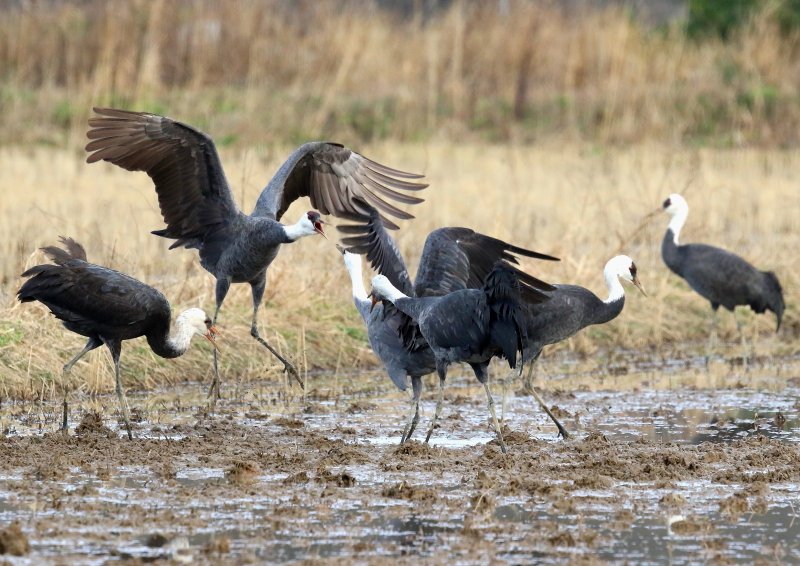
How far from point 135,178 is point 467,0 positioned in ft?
26.2

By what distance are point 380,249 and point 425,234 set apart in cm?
457

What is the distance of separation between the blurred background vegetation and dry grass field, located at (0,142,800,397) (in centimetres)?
115

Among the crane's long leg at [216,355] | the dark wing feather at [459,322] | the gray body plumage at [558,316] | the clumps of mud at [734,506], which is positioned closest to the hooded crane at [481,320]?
the dark wing feather at [459,322]

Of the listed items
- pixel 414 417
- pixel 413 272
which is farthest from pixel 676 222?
pixel 414 417

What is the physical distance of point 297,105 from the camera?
60.3 ft

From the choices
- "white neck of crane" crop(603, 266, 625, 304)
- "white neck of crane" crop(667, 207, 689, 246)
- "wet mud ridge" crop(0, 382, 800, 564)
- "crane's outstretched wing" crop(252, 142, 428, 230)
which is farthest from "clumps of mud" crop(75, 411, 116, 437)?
"white neck of crane" crop(667, 207, 689, 246)

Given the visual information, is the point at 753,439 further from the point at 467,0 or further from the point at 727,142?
the point at 467,0

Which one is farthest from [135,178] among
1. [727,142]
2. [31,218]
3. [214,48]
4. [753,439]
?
[753,439]

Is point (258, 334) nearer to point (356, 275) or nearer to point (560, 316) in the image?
point (356, 275)

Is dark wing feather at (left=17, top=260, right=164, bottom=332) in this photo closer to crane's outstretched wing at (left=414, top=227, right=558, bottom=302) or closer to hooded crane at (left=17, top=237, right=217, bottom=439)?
hooded crane at (left=17, top=237, right=217, bottom=439)

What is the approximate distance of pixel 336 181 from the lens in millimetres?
9344

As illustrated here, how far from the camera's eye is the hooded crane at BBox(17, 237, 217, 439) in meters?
7.33

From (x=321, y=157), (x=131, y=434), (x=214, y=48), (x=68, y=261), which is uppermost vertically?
(x=214, y=48)

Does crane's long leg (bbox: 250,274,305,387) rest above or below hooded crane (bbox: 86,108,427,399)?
below
